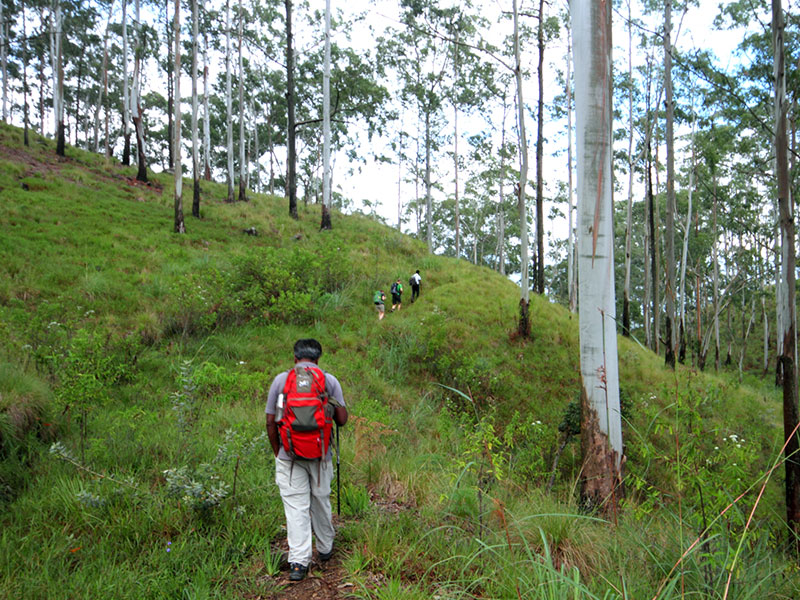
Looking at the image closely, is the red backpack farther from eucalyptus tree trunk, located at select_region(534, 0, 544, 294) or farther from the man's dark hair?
eucalyptus tree trunk, located at select_region(534, 0, 544, 294)

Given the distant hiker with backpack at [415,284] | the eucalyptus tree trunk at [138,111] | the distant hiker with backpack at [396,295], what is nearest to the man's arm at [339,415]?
the distant hiker with backpack at [396,295]

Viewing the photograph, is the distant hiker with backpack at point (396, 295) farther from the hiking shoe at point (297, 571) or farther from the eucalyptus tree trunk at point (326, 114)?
the hiking shoe at point (297, 571)

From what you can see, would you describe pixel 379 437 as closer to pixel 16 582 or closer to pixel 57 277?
pixel 16 582

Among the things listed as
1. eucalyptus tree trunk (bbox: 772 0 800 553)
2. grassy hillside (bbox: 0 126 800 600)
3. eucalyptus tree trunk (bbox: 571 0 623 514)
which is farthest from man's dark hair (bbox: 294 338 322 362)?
eucalyptus tree trunk (bbox: 772 0 800 553)

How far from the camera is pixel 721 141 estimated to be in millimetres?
16797

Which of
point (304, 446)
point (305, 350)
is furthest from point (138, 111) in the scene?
point (304, 446)

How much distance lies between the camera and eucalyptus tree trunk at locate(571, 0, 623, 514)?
4.08 metres

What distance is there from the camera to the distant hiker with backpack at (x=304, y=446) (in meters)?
2.91

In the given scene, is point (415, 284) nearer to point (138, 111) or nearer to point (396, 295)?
point (396, 295)

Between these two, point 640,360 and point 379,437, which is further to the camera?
point 640,360

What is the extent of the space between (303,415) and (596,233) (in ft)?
9.60

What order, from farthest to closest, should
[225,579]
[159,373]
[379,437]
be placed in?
[159,373] → [379,437] → [225,579]

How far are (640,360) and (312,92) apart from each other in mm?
23778

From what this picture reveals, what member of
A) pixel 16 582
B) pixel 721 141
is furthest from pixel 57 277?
pixel 721 141
